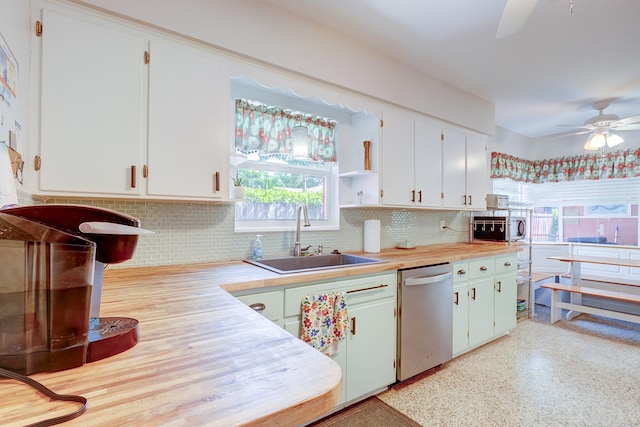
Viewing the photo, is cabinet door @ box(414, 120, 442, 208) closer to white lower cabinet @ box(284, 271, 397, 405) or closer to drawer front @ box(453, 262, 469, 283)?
drawer front @ box(453, 262, 469, 283)

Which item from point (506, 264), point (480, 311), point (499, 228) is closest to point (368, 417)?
point (480, 311)

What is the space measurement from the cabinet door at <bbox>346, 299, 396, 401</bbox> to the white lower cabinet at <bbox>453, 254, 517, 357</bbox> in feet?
2.57

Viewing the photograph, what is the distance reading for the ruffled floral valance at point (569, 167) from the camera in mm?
4039

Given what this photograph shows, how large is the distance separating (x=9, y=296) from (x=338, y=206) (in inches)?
87.8

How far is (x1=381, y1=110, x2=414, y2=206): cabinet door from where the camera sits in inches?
102

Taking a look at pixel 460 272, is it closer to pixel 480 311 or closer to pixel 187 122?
pixel 480 311

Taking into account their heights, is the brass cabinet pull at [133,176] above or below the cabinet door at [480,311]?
above

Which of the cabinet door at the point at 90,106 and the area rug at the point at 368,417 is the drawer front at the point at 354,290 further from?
the cabinet door at the point at 90,106

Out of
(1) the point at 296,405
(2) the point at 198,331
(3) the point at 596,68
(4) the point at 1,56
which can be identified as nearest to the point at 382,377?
(2) the point at 198,331

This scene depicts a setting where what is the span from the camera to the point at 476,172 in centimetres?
336

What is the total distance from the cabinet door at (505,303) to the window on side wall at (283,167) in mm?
1746

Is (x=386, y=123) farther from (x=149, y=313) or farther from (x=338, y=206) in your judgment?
(x=149, y=313)

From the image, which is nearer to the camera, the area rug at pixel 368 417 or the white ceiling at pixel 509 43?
the area rug at pixel 368 417

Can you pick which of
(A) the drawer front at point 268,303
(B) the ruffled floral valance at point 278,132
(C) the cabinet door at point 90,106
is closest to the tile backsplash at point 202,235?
(C) the cabinet door at point 90,106
